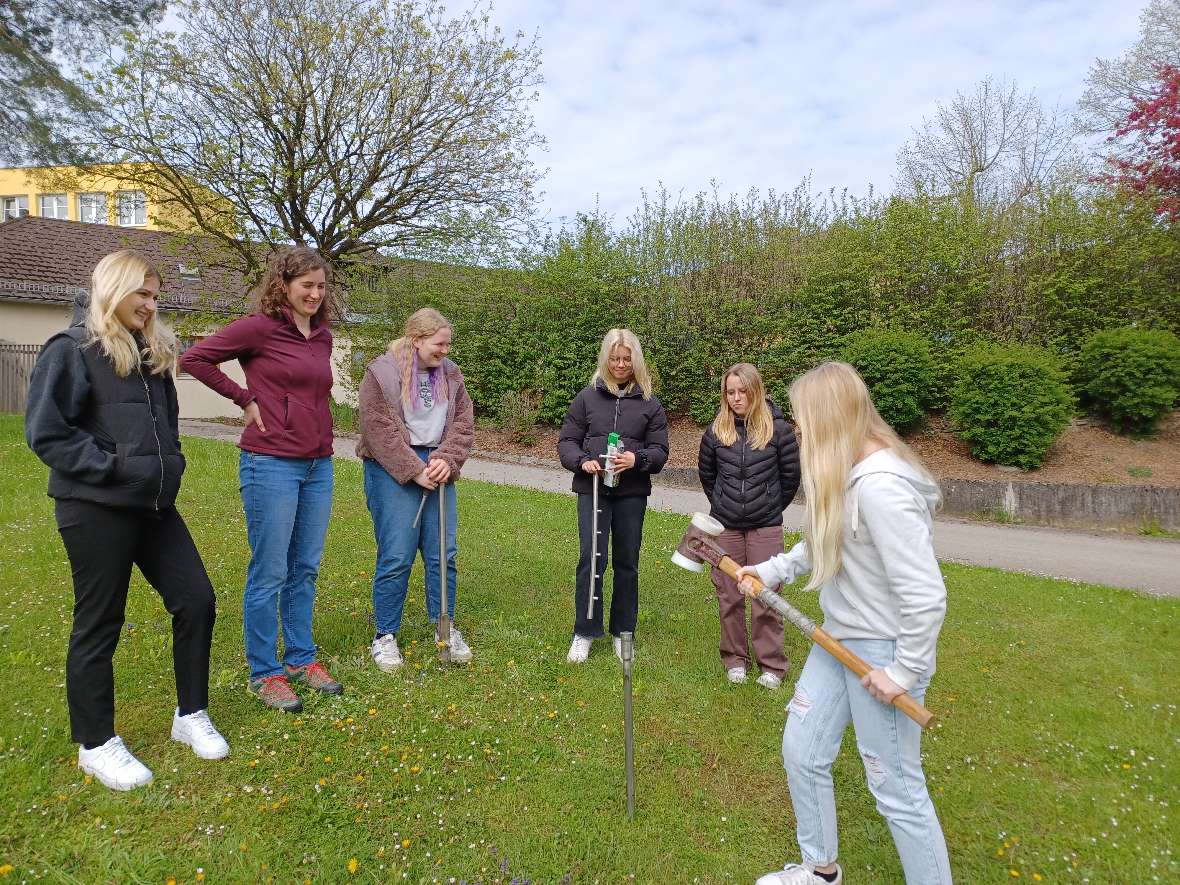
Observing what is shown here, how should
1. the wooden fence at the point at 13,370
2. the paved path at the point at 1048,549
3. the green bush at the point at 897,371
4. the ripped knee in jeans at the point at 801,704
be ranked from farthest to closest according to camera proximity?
the wooden fence at the point at 13,370 → the green bush at the point at 897,371 → the paved path at the point at 1048,549 → the ripped knee in jeans at the point at 801,704

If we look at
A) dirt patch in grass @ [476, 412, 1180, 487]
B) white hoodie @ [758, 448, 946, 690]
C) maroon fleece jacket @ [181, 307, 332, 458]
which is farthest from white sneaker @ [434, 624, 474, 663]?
dirt patch in grass @ [476, 412, 1180, 487]

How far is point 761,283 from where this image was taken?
41.8 feet

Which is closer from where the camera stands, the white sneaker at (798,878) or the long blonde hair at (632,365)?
the white sneaker at (798,878)

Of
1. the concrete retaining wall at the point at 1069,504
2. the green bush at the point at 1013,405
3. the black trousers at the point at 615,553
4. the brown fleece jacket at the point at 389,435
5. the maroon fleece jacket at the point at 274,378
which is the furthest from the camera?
the green bush at the point at 1013,405

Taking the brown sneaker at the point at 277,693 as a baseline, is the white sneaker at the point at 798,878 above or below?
below

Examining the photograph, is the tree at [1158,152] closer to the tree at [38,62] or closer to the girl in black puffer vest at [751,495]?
the girl in black puffer vest at [751,495]

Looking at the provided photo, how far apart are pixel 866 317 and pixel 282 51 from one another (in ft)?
42.2

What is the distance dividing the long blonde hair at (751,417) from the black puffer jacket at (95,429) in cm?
299

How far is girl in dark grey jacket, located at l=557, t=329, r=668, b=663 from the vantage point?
445 cm

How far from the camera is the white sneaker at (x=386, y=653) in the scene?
160 inches

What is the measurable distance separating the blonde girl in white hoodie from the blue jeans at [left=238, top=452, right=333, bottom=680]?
2475mm

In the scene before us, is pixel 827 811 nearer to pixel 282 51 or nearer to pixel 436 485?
pixel 436 485

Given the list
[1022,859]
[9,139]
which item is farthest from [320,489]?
[9,139]

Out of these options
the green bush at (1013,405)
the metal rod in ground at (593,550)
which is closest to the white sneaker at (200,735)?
the metal rod in ground at (593,550)
